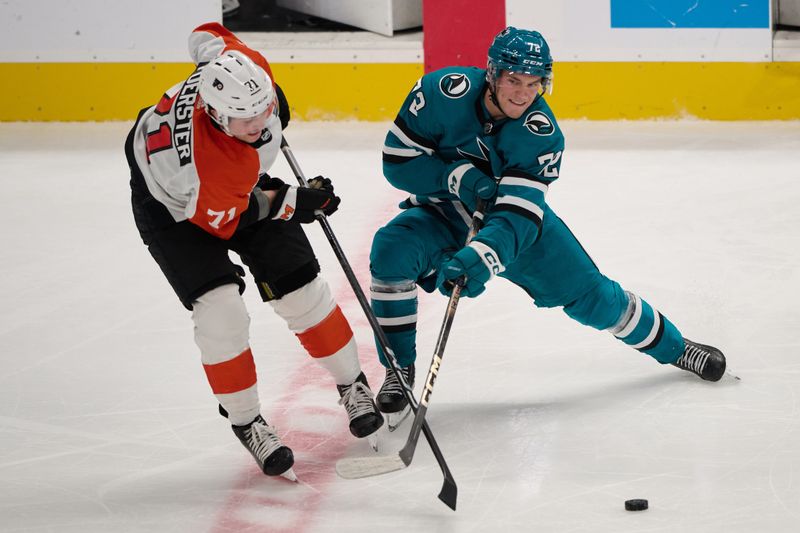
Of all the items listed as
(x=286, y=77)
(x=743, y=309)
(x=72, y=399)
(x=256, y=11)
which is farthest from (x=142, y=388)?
(x=256, y=11)

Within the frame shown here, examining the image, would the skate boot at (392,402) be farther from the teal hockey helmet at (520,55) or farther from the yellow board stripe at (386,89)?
the yellow board stripe at (386,89)

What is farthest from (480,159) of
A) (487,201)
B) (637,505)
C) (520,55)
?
(637,505)

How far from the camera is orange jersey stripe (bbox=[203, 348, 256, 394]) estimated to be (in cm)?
267

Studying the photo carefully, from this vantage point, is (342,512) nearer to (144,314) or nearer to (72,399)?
(72,399)

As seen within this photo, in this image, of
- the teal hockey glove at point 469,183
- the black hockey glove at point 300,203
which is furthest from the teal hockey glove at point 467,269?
the black hockey glove at point 300,203

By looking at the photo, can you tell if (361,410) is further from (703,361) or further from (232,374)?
(703,361)

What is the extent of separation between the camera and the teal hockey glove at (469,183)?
Result: 2.92 m

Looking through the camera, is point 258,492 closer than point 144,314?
Yes

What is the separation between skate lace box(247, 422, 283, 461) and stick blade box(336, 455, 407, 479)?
0.15 metres

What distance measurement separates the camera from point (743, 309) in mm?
3721

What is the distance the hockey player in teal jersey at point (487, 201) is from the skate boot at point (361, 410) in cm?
10

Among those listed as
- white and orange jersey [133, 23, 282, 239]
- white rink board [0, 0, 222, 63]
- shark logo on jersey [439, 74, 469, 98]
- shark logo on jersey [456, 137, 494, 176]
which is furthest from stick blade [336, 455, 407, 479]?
white rink board [0, 0, 222, 63]

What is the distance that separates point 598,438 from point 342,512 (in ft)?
2.21

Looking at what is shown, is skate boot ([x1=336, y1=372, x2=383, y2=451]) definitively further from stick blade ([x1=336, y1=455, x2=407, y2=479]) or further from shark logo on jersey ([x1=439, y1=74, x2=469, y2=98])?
shark logo on jersey ([x1=439, y1=74, x2=469, y2=98])
